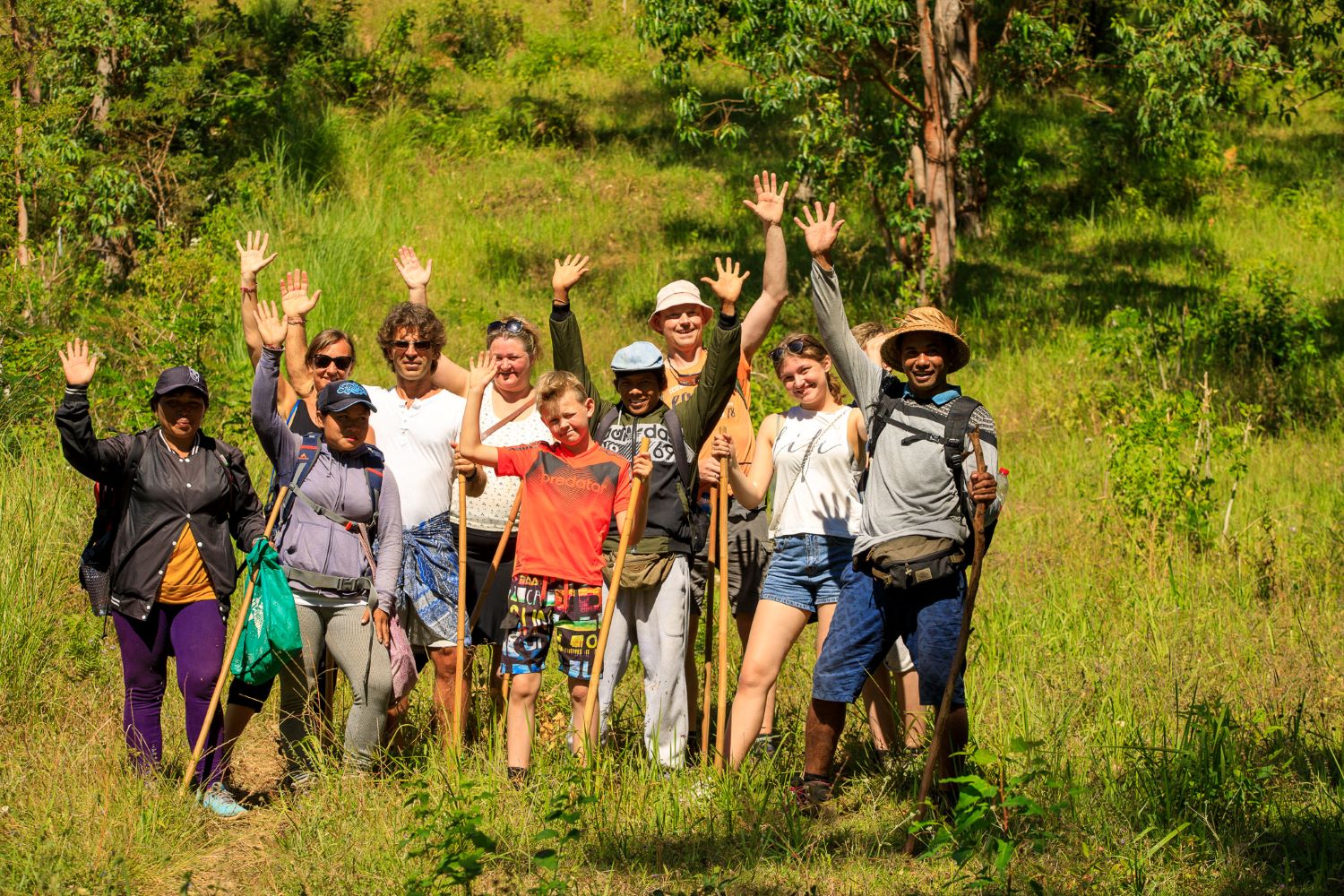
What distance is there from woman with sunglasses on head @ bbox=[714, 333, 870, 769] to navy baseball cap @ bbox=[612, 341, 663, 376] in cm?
38

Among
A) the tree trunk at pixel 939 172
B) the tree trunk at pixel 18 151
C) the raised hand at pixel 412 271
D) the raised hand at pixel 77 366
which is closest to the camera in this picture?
the raised hand at pixel 77 366

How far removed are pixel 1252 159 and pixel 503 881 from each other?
1646 cm

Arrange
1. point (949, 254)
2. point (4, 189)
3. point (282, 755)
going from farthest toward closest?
point (949, 254)
point (4, 189)
point (282, 755)

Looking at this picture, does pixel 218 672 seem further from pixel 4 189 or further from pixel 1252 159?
pixel 1252 159

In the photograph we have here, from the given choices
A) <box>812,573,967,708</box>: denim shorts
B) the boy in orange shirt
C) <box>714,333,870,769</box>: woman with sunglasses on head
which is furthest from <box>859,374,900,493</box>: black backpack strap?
the boy in orange shirt

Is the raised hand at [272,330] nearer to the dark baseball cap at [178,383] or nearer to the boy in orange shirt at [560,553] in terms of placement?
the dark baseball cap at [178,383]

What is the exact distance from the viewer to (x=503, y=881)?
4449mm

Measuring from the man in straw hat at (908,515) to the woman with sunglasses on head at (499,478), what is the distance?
147 centimetres

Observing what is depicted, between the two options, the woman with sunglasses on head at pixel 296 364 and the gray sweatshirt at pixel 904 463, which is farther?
the woman with sunglasses on head at pixel 296 364

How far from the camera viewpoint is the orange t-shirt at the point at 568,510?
5027 millimetres

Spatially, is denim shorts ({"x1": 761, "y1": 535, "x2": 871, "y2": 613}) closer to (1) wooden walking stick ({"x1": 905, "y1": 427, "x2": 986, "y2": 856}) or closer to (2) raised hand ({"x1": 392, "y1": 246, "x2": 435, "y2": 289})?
(1) wooden walking stick ({"x1": 905, "y1": 427, "x2": 986, "y2": 856})

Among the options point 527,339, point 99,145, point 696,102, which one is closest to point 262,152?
point 99,145

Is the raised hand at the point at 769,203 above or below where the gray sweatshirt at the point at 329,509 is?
above

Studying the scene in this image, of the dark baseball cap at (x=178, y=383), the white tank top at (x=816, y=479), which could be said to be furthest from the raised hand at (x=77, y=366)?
the white tank top at (x=816, y=479)
